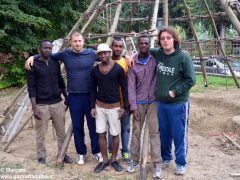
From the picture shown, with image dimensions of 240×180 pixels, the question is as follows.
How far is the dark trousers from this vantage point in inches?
170

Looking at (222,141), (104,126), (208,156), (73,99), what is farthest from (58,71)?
(222,141)

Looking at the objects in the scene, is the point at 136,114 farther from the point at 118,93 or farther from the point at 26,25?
the point at 26,25

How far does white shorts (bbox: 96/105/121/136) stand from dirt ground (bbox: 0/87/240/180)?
532 millimetres

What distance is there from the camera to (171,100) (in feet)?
12.9

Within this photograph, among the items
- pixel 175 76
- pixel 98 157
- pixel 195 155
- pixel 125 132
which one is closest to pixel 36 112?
pixel 98 157

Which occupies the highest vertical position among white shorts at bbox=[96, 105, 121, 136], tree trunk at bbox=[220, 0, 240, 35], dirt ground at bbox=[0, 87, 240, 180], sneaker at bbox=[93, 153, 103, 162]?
tree trunk at bbox=[220, 0, 240, 35]

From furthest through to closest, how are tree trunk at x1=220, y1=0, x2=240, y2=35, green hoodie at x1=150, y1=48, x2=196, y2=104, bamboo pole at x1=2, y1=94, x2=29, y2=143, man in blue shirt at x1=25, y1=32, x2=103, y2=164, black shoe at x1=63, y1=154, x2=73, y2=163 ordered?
bamboo pole at x1=2, y1=94, x2=29, y2=143 < tree trunk at x1=220, y1=0, x2=240, y2=35 < black shoe at x1=63, y1=154, x2=73, y2=163 < man in blue shirt at x1=25, y1=32, x2=103, y2=164 < green hoodie at x1=150, y1=48, x2=196, y2=104

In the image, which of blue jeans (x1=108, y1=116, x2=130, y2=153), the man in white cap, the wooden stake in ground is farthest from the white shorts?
the wooden stake in ground

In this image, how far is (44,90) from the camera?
14.0ft

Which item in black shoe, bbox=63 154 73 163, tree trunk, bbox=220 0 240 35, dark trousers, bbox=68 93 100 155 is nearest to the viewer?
dark trousers, bbox=68 93 100 155

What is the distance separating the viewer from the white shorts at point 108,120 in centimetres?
413

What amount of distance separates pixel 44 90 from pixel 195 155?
237 centimetres

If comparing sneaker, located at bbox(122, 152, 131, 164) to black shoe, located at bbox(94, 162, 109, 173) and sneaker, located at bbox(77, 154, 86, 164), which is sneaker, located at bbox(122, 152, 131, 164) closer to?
black shoe, located at bbox(94, 162, 109, 173)

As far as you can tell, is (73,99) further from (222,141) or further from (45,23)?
(45,23)
